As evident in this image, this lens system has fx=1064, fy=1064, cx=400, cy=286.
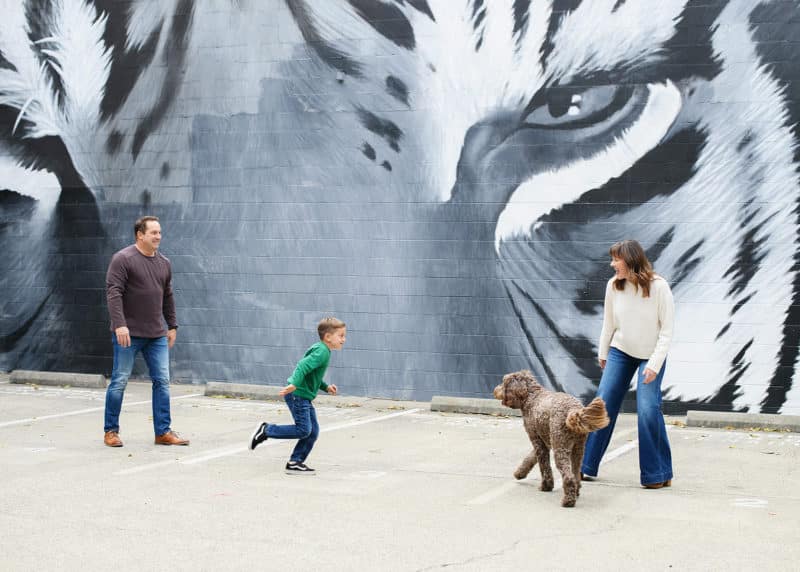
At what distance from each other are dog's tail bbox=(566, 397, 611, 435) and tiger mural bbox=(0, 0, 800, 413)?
5393 millimetres

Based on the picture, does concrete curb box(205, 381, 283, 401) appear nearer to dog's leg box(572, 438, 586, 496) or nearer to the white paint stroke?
the white paint stroke

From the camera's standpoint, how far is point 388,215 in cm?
1327

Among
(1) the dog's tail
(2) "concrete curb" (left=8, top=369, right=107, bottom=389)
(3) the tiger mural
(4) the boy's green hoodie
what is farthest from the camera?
(2) "concrete curb" (left=8, top=369, right=107, bottom=389)

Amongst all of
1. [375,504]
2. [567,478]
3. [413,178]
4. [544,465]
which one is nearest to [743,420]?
[544,465]

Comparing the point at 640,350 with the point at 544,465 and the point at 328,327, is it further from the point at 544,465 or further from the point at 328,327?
the point at 328,327

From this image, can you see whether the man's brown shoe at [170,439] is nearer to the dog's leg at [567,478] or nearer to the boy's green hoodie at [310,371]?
the boy's green hoodie at [310,371]

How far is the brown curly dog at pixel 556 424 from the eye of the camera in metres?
7.05

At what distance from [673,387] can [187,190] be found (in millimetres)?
6757

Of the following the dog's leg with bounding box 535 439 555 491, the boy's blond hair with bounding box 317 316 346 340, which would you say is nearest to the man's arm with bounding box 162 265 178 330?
the boy's blond hair with bounding box 317 316 346 340

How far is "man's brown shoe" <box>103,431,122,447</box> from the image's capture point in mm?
9391

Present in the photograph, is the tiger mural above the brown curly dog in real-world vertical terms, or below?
above

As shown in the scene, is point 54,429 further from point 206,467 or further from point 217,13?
point 217,13

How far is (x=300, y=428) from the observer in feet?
27.0

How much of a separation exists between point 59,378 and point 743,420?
28.5 ft
